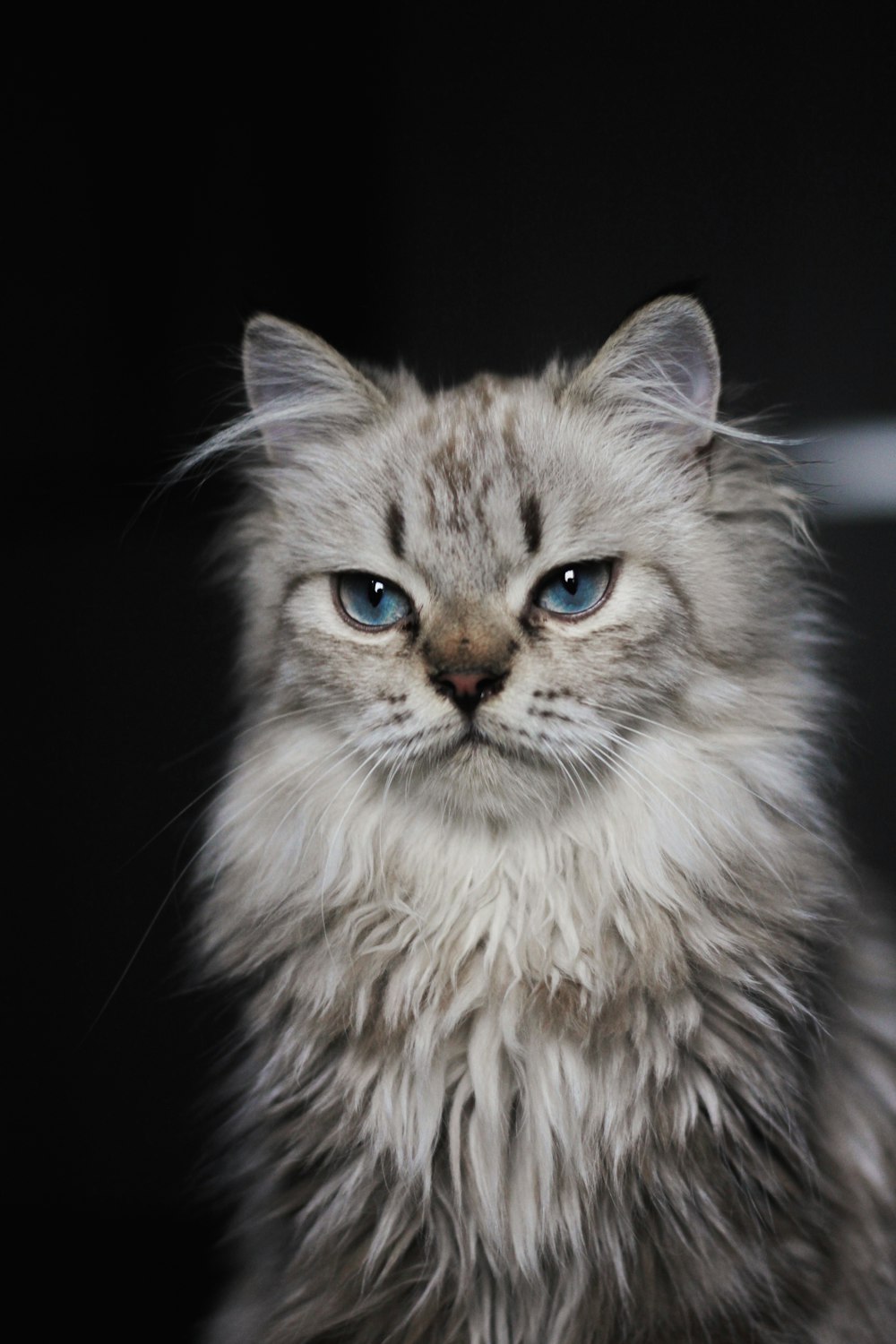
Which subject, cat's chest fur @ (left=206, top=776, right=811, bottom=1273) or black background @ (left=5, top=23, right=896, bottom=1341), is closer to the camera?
cat's chest fur @ (left=206, top=776, right=811, bottom=1273)

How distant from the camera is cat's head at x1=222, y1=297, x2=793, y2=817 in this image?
108 cm

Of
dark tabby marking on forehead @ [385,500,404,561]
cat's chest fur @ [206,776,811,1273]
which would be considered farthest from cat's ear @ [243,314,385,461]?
cat's chest fur @ [206,776,811,1273]

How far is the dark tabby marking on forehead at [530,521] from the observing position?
3.72ft

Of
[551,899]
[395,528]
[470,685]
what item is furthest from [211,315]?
[551,899]

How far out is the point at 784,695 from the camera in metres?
1.20

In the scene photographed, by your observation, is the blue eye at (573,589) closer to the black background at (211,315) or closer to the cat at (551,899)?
the cat at (551,899)

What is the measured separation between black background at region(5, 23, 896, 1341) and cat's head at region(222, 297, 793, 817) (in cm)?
21

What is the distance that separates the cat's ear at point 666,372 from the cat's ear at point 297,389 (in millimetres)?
233

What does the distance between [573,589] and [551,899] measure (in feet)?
0.99

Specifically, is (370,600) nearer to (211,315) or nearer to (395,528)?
(395,528)

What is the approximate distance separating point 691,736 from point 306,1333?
68 centimetres

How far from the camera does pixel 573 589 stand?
1145 millimetres

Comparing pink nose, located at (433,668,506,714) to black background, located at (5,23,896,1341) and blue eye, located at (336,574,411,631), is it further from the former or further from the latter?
black background, located at (5,23,896,1341)

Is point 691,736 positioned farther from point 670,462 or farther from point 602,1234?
point 602,1234
